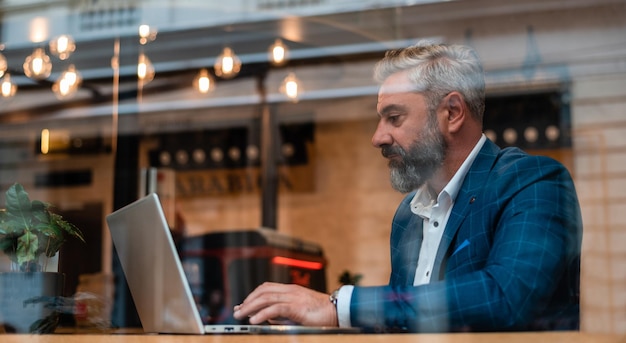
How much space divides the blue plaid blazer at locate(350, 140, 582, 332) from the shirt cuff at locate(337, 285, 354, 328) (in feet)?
0.04

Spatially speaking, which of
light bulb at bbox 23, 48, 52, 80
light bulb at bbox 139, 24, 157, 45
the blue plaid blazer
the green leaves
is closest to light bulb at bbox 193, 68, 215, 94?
light bulb at bbox 139, 24, 157, 45

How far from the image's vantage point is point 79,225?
6.22ft

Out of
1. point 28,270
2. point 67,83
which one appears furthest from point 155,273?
point 67,83

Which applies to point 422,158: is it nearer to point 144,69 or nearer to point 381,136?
point 381,136

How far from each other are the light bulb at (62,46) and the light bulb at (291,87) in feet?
5.63

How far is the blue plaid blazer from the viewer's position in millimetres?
1361

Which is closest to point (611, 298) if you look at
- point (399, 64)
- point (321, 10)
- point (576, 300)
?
point (576, 300)

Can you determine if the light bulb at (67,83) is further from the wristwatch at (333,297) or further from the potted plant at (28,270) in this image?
the wristwatch at (333,297)

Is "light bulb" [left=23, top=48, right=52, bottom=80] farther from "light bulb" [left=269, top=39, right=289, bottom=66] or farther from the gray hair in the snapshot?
the gray hair

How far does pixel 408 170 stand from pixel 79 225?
30.1 inches

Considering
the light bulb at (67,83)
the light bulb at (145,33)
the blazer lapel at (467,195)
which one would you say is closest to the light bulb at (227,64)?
the light bulb at (67,83)

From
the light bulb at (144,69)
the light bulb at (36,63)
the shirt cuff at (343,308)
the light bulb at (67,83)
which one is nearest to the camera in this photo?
the shirt cuff at (343,308)

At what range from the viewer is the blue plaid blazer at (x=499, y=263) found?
4.47 feet

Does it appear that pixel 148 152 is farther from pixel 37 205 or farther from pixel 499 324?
pixel 499 324
